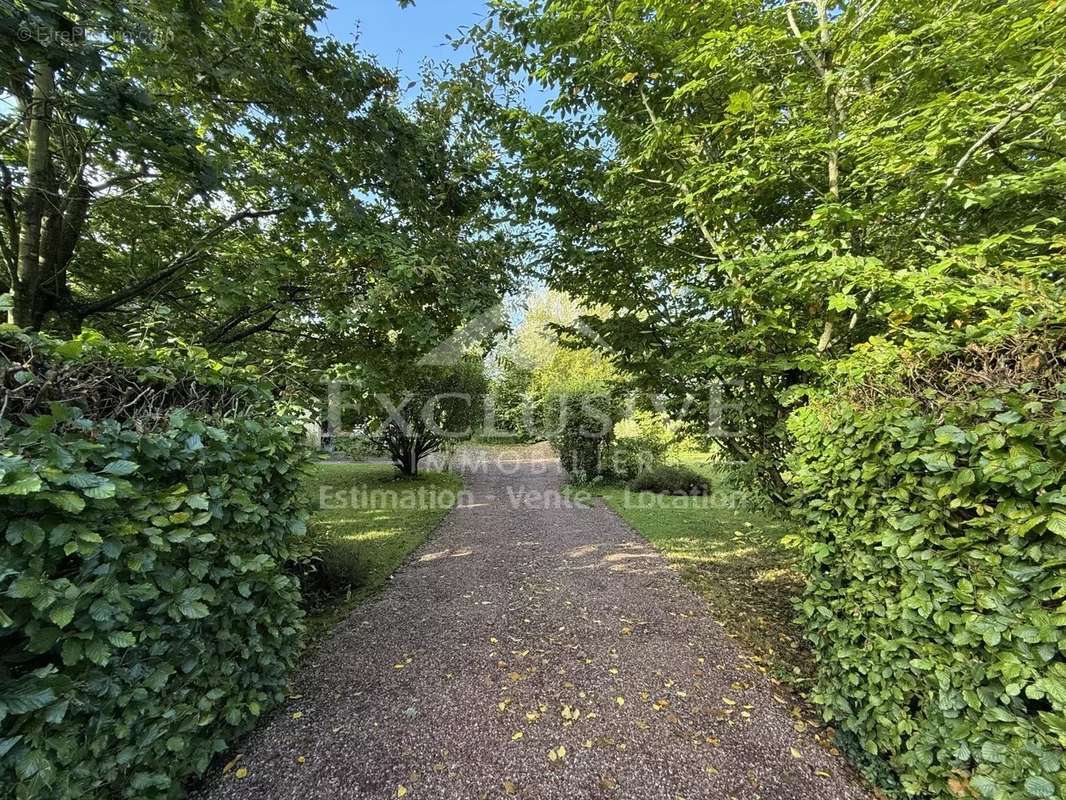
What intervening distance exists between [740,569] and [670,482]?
16.1 ft

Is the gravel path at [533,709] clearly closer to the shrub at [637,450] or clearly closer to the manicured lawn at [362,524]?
the manicured lawn at [362,524]

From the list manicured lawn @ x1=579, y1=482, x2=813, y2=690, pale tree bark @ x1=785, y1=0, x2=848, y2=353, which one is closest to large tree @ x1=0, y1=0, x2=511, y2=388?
pale tree bark @ x1=785, y1=0, x2=848, y2=353

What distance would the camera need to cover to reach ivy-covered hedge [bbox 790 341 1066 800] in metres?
1.43

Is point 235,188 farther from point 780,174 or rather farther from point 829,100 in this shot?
point 829,100

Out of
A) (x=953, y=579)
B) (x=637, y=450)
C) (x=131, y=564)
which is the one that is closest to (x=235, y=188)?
(x=131, y=564)

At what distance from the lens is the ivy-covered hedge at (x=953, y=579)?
1434 millimetres

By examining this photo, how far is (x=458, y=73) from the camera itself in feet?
17.1

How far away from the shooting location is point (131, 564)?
1.55 m

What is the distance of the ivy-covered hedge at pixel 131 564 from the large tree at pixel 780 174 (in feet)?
11.4

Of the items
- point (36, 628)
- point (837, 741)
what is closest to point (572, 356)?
point (837, 741)

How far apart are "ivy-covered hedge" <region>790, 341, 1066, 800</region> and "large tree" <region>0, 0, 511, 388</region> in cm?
355

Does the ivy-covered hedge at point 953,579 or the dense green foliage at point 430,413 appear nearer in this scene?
the ivy-covered hedge at point 953,579

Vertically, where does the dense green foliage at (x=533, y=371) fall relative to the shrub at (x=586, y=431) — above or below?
above

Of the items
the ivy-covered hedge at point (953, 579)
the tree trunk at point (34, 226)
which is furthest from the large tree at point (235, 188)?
the ivy-covered hedge at point (953, 579)
